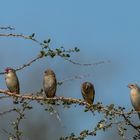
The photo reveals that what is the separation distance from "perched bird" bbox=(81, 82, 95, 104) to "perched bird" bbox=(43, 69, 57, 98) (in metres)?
0.39

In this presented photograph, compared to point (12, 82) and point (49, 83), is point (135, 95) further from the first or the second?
point (12, 82)

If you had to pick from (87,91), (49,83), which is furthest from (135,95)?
(49,83)

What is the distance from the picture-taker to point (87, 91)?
10.6 meters

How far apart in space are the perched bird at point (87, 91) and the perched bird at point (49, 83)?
39 centimetres

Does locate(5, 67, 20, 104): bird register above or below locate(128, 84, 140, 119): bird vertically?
above

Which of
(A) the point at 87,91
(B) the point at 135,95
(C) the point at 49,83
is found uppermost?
(C) the point at 49,83

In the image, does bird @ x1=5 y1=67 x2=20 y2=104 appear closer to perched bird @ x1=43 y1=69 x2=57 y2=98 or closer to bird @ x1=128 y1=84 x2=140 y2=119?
perched bird @ x1=43 y1=69 x2=57 y2=98

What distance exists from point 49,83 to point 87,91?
816 millimetres

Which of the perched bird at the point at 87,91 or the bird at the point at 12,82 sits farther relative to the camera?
the bird at the point at 12,82

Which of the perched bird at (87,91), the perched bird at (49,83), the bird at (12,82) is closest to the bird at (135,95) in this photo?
the perched bird at (87,91)

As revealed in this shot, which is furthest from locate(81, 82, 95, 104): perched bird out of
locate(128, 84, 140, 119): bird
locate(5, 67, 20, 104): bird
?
locate(5, 67, 20, 104): bird

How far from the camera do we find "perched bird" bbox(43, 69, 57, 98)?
1082 cm

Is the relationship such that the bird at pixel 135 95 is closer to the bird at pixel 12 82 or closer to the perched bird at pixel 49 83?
the perched bird at pixel 49 83

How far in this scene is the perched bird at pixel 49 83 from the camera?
1082 centimetres
